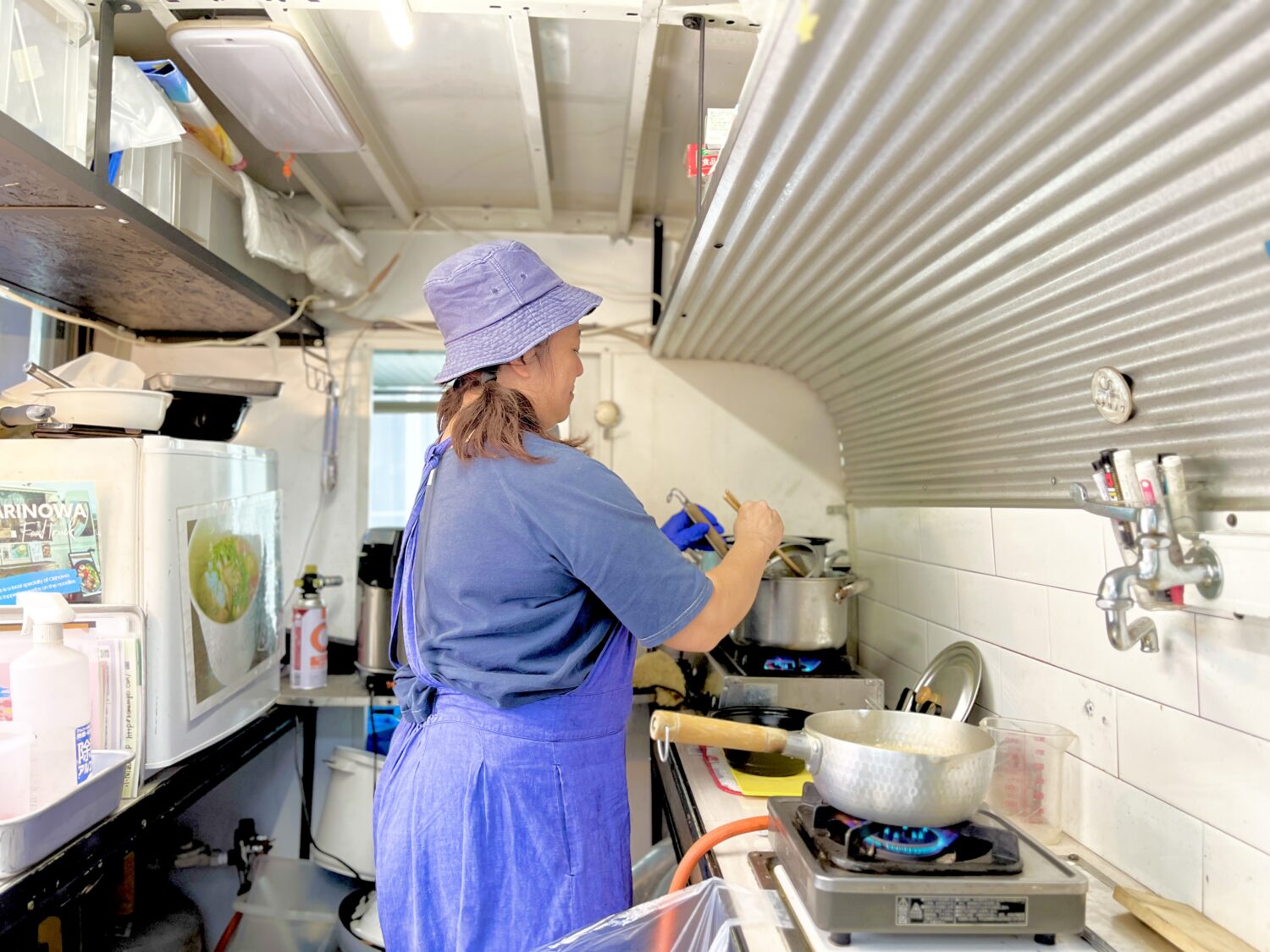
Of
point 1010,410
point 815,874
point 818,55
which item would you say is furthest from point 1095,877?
point 818,55

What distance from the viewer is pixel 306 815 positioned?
8.81 ft

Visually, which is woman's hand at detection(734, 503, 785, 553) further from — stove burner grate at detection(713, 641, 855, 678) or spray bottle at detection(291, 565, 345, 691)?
spray bottle at detection(291, 565, 345, 691)

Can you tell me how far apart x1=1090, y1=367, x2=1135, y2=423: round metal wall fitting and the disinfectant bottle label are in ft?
5.84

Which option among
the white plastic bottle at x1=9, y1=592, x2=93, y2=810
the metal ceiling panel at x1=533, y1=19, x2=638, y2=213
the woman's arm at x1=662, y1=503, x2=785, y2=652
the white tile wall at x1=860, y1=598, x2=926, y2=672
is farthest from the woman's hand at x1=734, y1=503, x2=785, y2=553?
the white plastic bottle at x1=9, y1=592, x2=93, y2=810

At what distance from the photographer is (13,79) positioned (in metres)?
1.37

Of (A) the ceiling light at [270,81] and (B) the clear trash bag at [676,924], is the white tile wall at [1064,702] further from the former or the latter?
(A) the ceiling light at [270,81]

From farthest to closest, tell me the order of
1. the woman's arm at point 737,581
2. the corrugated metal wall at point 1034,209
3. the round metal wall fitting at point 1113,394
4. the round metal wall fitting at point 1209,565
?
the woman's arm at point 737,581 < the round metal wall fitting at point 1113,394 < the round metal wall fitting at point 1209,565 < the corrugated metal wall at point 1034,209

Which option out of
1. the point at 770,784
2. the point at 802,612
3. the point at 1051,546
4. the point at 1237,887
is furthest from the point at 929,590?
the point at 1237,887

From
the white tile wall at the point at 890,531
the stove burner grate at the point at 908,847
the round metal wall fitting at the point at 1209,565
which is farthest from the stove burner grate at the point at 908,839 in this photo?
the white tile wall at the point at 890,531

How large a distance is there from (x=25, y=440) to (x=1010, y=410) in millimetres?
1966

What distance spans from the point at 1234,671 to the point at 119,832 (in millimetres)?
1917

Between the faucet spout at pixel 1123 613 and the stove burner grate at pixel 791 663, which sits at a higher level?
the faucet spout at pixel 1123 613

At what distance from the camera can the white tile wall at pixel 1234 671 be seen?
1.04 meters

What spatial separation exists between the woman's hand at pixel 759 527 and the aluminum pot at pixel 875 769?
359 millimetres
